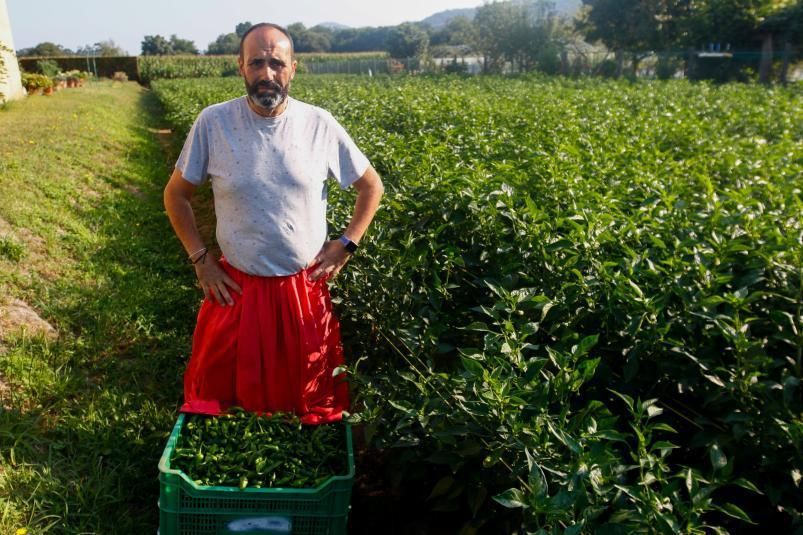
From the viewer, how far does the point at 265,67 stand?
2.58 meters

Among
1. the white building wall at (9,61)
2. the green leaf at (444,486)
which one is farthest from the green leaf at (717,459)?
the white building wall at (9,61)

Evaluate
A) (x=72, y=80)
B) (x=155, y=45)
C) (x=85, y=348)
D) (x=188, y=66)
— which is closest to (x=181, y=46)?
(x=155, y=45)

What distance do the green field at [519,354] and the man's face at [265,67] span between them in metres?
0.82

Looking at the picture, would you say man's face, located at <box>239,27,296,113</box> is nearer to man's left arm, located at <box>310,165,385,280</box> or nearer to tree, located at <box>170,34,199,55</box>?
man's left arm, located at <box>310,165,385,280</box>

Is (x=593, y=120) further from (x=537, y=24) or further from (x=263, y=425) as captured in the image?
(x=537, y=24)

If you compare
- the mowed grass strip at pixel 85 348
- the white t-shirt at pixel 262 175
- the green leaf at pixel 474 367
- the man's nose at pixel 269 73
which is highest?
the man's nose at pixel 269 73

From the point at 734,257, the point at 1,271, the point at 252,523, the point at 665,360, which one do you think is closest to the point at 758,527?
the point at 665,360

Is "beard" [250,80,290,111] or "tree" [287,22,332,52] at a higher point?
"tree" [287,22,332,52]

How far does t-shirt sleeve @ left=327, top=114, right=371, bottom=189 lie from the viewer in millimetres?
2857

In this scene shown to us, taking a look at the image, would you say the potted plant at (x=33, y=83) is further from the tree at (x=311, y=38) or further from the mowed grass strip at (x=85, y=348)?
the tree at (x=311, y=38)

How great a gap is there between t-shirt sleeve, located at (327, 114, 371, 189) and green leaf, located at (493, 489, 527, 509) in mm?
1693

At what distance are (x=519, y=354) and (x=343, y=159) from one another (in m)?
1.33

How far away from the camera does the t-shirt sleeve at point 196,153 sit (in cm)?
268

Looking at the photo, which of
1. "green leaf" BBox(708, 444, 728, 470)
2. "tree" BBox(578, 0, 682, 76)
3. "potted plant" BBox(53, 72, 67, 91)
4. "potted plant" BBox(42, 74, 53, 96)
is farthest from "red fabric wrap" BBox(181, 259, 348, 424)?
"tree" BBox(578, 0, 682, 76)
